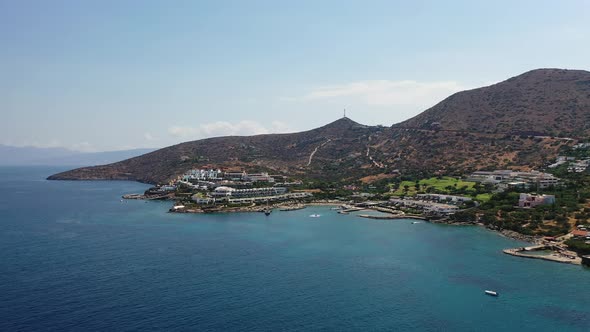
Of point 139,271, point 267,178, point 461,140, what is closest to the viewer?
point 139,271

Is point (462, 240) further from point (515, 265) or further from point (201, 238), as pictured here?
point (201, 238)

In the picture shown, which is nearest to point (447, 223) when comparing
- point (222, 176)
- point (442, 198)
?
point (442, 198)

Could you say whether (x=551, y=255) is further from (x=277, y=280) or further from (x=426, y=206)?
(x=277, y=280)

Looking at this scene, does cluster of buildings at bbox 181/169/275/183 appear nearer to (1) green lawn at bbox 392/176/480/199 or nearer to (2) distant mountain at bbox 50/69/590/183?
(2) distant mountain at bbox 50/69/590/183

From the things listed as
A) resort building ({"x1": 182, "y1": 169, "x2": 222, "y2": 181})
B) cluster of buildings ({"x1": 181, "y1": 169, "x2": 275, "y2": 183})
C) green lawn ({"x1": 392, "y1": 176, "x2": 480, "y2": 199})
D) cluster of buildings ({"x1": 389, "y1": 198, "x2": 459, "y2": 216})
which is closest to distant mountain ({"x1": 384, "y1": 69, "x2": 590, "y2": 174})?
green lawn ({"x1": 392, "y1": 176, "x2": 480, "y2": 199})

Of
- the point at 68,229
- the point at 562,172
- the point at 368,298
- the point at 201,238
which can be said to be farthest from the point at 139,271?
the point at 562,172

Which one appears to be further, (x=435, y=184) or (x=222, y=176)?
(x=222, y=176)

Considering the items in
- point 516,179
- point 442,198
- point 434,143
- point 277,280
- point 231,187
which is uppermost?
point 434,143
